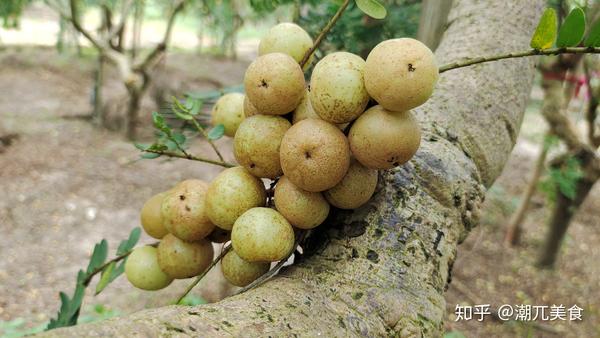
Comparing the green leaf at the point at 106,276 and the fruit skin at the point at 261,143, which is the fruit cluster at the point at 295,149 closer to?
the fruit skin at the point at 261,143

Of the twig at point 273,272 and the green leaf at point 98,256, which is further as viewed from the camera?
the green leaf at point 98,256

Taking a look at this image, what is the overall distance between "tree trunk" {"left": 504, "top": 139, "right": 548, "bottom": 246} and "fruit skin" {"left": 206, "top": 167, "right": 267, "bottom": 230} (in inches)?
179

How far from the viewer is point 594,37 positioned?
86 centimetres

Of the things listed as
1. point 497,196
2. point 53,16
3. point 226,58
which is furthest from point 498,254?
point 53,16

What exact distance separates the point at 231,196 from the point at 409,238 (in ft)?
1.18

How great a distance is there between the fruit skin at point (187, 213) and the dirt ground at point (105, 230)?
204 centimetres

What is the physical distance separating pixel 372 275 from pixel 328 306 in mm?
117

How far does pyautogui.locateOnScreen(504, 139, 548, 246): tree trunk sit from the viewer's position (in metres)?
5.03

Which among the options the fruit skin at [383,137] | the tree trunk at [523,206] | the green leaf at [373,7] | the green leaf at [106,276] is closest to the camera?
the fruit skin at [383,137]

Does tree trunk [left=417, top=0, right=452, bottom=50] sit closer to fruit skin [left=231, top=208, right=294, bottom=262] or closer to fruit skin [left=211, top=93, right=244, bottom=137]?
fruit skin [left=211, top=93, right=244, bottom=137]

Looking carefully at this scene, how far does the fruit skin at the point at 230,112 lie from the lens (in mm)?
1180

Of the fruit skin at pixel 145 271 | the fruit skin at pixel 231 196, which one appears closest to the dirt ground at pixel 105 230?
the fruit skin at pixel 145 271

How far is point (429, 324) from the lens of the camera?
0.92 meters

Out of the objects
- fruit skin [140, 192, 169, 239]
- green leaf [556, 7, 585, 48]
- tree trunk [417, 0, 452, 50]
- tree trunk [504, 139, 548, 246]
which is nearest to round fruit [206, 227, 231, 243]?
fruit skin [140, 192, 169, 239]
